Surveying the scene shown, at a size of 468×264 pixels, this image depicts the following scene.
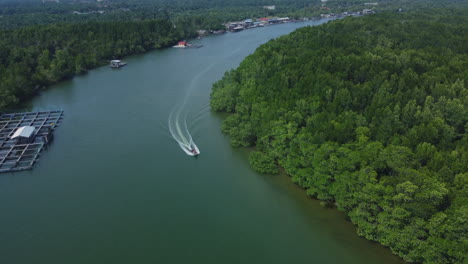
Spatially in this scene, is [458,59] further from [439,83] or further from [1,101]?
[1,101]

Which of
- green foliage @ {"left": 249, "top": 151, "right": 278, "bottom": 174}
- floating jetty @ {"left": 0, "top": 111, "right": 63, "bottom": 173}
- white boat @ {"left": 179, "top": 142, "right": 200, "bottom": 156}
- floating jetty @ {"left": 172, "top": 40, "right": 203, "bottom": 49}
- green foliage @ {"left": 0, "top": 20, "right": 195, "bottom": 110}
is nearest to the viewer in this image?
green foliage @ {"left": 249, "top": 151, "right": 278, "bottom": 174}

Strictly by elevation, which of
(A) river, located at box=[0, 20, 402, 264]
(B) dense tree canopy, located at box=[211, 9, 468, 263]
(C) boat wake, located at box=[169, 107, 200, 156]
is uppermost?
(B) dense tree canopy, located at box=[211, 9, 468, 263]

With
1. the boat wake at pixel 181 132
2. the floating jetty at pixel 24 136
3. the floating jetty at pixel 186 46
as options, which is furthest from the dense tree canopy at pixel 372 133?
the floating jetty at pixel 186 46

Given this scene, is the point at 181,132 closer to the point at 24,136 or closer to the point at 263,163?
the point at 263,163

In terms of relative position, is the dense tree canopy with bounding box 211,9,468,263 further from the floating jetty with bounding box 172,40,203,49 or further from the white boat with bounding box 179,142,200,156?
the floating jetty with bounding box 172,40,203,49

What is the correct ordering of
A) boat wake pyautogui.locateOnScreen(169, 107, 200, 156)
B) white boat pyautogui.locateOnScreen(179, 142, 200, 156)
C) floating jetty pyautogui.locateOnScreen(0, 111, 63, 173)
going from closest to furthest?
floating jetty pyautogui.locateOnScreen(0, 111, 63, 173) → white boat pyautogui.locateOnScreen(179, 142, 200, 156) → boat wake pyautogui.locateOnScreen(169, 107, 200, 156)

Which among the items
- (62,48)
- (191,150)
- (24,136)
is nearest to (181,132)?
(191,150)

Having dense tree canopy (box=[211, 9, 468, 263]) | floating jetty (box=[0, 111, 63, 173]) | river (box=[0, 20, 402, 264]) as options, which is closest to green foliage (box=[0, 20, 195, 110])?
floating jetty (box=[0, 111, 63, 173])
